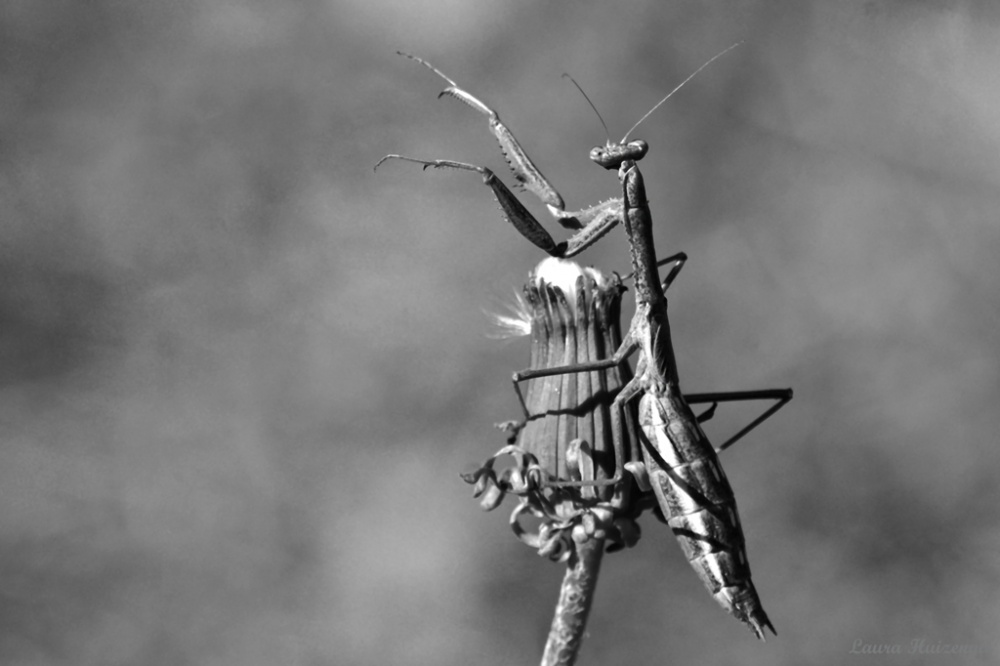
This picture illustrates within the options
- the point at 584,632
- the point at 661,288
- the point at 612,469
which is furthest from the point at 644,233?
the point at 584,632

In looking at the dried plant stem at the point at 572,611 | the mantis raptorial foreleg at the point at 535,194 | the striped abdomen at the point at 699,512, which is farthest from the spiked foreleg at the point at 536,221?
the dried plant stem at the point at 572,611

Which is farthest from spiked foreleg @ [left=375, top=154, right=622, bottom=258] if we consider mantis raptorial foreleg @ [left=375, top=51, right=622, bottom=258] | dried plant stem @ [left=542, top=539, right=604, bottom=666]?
dried plant stem @ [left=542, top=539, right=604, bottom=666]

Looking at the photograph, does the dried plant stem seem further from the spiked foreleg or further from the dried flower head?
the spiked foreleg

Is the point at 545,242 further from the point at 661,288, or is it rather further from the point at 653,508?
the point at 653,508

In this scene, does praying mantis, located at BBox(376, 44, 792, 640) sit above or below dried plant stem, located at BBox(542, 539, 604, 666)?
above

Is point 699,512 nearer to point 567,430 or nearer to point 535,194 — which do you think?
point 567,430

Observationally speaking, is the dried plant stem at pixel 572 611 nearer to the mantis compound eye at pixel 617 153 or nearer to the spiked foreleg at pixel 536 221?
the spiked foreleg at pixel 536 221

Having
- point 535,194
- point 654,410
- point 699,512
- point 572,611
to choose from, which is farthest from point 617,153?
point 572,611
